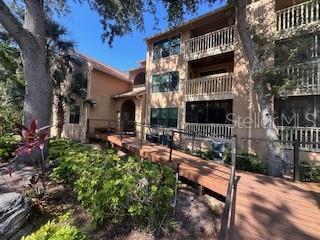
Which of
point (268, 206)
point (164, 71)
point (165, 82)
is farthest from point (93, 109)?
point (268, 206)

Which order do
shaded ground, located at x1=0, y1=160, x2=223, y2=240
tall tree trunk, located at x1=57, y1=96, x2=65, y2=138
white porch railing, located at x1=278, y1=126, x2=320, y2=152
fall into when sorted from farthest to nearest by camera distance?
tall tree trunk, located at x1=57, y1=96, x2=65, y2=138 → white porch railing, located at x1=278, y1=126, x2=320, y2=152 → shaded ground, located at x1=0, y1=160, x2=223, y2=240

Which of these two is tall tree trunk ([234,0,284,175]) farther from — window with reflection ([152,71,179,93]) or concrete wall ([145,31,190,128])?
window with reflection ([152,71,179,93])

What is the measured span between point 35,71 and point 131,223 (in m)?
6.78

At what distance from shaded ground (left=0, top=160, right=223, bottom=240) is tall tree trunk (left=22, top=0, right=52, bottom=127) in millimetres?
2775

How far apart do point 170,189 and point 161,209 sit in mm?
443

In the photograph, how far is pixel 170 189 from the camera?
4.43 meters

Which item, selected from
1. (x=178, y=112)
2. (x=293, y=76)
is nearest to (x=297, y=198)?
(x=293, y=76)

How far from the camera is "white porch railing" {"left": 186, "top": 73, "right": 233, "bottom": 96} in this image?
43.8 feet

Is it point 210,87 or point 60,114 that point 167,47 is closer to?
Answer: point 210,87

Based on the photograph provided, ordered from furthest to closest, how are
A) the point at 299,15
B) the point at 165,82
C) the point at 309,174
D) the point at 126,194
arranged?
the point at 165,82 → the point at 299,15 → the point at 309,174 → the point at 126,194

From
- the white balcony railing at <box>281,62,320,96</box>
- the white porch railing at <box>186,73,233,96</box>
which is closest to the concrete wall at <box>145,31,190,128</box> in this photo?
the white porch railing at <box>186,73,233,96</box>

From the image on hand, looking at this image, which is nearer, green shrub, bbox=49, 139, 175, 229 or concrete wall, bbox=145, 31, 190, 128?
green shrub, bbox=49, 139, 175, 229

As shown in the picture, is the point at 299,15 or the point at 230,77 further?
the point at 230,77

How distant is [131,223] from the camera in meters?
4.61
